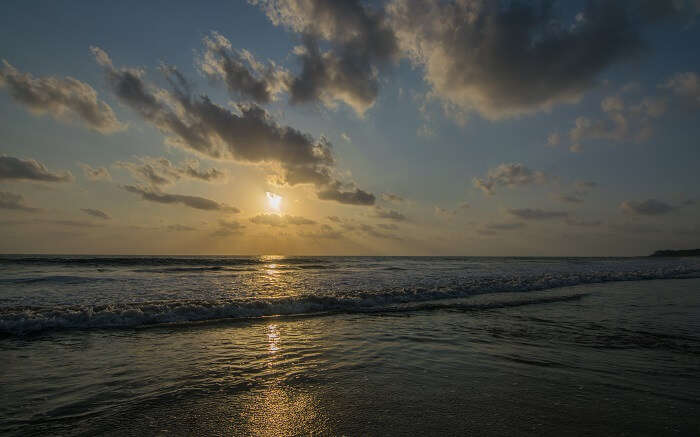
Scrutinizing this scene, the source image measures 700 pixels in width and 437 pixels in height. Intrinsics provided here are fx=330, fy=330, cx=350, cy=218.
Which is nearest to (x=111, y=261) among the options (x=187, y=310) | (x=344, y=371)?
(x=187, y=310)

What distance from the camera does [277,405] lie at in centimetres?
479

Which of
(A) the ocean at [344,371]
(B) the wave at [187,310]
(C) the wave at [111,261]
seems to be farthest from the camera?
(C) the wave at [111,261]

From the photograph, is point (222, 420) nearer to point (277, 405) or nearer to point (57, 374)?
point (277, 405)

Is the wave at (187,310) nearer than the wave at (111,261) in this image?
Yes

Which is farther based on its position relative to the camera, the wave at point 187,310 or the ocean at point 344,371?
the wave at point 187,310

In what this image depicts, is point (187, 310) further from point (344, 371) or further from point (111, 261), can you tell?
point (111, 261)

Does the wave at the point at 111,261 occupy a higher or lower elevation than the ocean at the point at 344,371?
higher

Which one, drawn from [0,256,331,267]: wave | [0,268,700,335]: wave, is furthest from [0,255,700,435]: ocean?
[0,256,331,267]: wave

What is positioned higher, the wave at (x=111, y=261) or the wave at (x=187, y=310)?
the wave at (x=111, y=261)

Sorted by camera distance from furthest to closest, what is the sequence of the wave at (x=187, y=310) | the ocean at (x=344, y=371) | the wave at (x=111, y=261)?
1. the wave at (x=111, y=261)
2. the wave at (x=187, y=310)
3. the ocean at (x=344, y=371)

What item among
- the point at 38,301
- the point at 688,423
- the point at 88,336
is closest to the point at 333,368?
the point at 688,423

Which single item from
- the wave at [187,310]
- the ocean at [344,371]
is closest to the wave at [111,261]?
the wave at [187,310]

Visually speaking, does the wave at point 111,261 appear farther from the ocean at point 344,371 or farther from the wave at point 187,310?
the ocean at point 344,371

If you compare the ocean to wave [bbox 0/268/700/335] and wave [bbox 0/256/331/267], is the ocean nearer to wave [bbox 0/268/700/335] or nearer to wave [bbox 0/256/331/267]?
wave [bbox 0/268/700/335]
